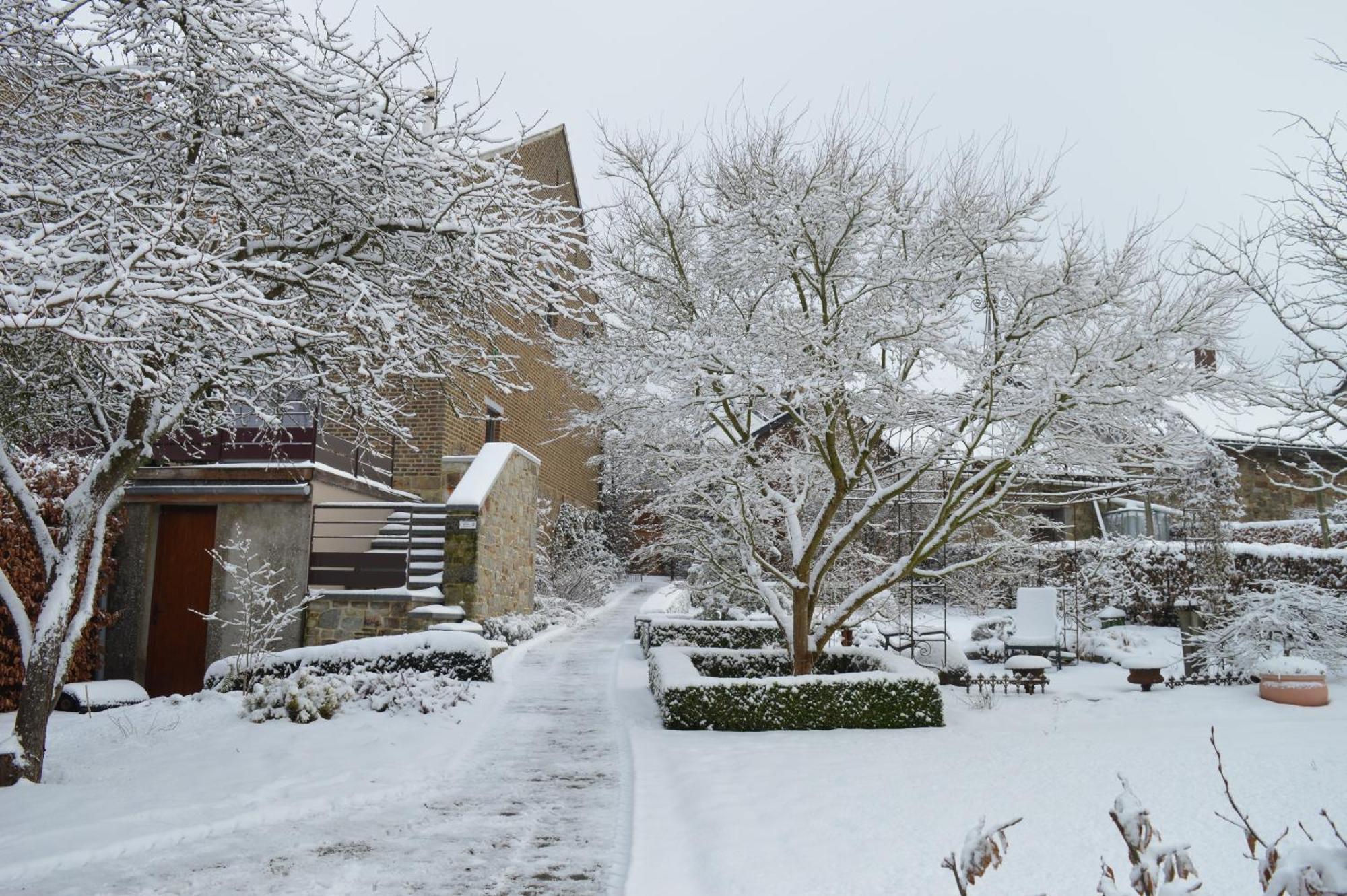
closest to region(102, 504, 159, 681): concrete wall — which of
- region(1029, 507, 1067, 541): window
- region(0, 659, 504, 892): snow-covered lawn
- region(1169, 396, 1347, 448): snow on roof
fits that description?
region(0, 659, 504, 892): snow-covered lawn

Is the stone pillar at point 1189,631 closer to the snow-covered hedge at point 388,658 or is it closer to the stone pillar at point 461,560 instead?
the snow-covered hedge at point 388,658

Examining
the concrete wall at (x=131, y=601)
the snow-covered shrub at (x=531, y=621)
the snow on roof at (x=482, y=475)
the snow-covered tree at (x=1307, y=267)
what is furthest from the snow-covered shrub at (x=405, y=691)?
the snow-covered tree at (x=1307, y=267)

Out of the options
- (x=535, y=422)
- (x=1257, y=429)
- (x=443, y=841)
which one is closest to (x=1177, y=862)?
(x=443, y=841)

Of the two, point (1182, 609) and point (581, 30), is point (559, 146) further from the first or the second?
point (1182, 609)

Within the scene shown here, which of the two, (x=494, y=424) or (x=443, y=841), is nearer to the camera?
(x=443, y=841)

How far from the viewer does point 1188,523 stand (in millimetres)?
12781

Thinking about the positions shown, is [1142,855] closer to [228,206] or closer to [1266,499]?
[228,206]

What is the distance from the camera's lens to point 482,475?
13031 mm

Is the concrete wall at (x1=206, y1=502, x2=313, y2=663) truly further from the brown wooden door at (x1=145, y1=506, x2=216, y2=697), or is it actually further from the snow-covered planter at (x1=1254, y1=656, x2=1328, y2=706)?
the snow-covered planter at (x1=1254, y1=656, x2=1328, y2=706)

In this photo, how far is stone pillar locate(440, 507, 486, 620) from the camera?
1198 cm

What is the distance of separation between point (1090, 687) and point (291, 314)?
34.2ft

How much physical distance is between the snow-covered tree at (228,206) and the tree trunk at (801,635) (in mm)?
4598

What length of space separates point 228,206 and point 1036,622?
1201cm

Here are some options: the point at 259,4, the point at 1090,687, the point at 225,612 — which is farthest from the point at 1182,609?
the point at 225,612
